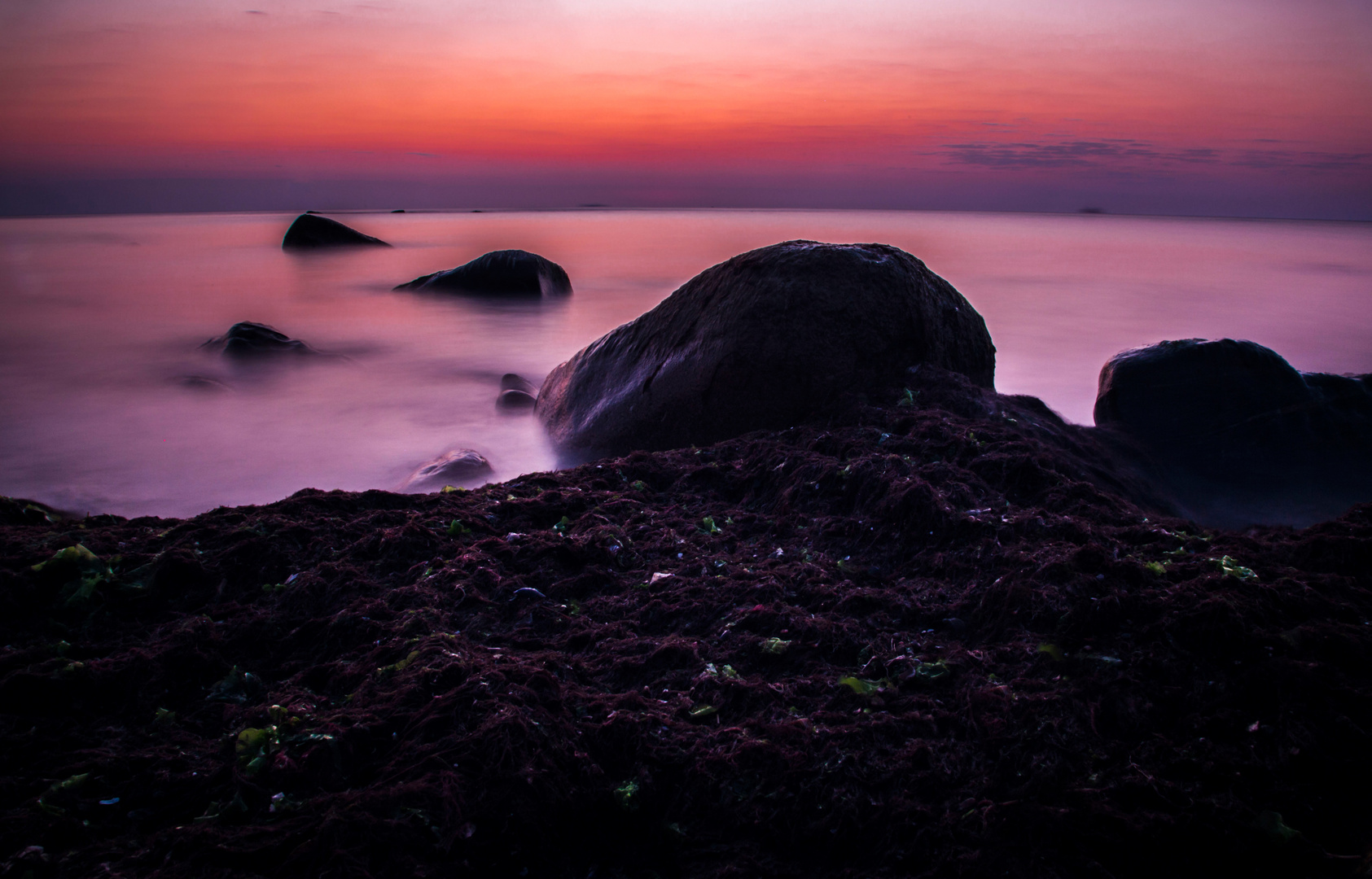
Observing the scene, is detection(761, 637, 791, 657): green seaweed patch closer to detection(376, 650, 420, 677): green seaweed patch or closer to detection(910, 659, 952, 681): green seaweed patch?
detection(910, 659, 952, 681): green seaweed patch

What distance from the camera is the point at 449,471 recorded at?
25.2 ft

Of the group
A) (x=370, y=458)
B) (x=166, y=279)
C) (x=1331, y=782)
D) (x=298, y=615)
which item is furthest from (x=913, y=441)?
(x=166, y=279)

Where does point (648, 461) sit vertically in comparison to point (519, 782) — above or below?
above

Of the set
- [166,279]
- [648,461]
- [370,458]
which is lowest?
[370,458]

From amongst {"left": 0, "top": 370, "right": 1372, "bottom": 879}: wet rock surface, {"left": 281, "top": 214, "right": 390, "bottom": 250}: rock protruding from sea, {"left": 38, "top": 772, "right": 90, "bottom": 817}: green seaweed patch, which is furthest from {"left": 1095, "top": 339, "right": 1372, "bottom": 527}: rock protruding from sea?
{"left": 281, "top": 214, "right": 390, "bottom": 250}: rock protruding from sea

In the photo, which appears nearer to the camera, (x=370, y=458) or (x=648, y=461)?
(x=648, y=461)

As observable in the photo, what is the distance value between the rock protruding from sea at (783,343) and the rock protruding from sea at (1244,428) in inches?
80.9

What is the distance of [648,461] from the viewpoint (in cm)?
576

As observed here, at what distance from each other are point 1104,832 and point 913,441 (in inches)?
125

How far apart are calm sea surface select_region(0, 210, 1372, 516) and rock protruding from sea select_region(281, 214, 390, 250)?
1440 mm

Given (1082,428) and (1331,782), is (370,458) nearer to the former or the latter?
(1082,428)

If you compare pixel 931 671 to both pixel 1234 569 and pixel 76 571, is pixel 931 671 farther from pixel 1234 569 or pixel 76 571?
pixel 76 571

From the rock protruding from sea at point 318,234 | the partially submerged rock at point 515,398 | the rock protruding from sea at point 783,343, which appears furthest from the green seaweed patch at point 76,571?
the rock protruding from sea at point 318,234

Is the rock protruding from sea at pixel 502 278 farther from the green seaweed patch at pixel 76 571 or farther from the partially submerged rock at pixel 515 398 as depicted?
the green seaweed patch at pixel 76 571
